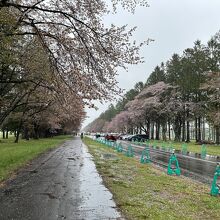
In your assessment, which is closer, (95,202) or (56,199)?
(95,202)

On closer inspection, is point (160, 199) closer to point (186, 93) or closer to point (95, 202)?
point (95, 202)

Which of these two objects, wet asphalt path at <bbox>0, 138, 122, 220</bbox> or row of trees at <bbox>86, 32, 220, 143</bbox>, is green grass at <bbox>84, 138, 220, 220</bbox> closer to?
wet asphalt path at <bbox>0, 138, 122, 220</bbox>

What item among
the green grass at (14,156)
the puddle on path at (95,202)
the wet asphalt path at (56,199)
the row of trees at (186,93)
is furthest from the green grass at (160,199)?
the row of trees at (186,93)

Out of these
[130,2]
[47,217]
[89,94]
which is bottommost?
[47,217]

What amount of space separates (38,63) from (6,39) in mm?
6285

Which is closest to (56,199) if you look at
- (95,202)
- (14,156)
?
(95,202)

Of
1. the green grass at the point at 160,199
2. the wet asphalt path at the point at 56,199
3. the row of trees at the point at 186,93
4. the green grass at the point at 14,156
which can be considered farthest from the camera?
the row of trees at the point at 186,93

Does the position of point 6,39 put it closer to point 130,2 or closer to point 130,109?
point 130,2

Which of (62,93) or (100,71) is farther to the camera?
(62,93)

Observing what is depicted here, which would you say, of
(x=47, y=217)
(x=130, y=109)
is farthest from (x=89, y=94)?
(x=130, y=109)

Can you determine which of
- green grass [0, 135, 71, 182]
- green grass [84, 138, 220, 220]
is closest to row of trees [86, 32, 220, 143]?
green grass [0, 135, 71, 182]

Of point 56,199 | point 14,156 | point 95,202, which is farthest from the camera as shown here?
point 14,156

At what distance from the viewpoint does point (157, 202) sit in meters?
10.2

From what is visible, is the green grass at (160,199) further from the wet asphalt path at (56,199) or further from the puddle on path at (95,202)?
the wet asphalt path at (56,199)
